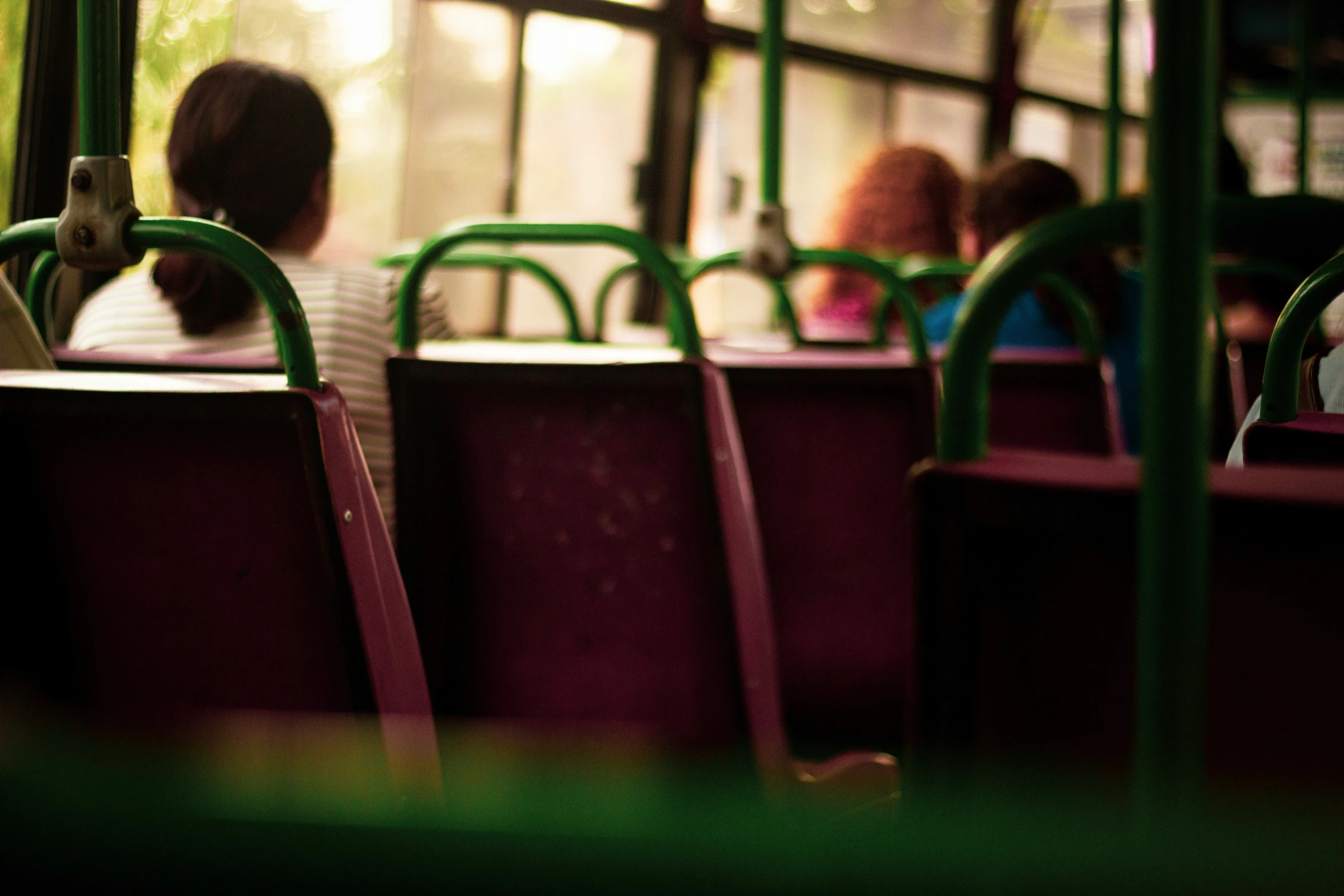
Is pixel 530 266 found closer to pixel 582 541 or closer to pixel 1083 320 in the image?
pixel 1083 320

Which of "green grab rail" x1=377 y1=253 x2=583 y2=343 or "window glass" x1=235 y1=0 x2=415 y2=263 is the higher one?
"window glass" x1=235 y1=0 x2=415 y2=263

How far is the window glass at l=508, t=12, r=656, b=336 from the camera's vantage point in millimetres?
3770

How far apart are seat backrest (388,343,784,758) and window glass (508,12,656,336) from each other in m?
2.72

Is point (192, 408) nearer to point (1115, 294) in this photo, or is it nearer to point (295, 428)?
point (295, 428)

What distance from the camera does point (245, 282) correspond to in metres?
1.45

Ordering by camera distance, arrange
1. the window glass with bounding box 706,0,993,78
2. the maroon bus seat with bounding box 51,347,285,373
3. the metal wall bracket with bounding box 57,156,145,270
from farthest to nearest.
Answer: the window glass with bounding box 706,0,993,78 → the maroon bus seat with bounding box 51,347,285,373 → the metal wall bracket with bounding box 57,156,145,270

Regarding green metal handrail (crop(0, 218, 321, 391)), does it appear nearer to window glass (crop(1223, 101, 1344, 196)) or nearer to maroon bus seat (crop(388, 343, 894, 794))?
maroon bus seat (crop(388, 343, 894, 794))

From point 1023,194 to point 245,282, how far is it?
173cm

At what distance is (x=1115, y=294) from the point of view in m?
2.47

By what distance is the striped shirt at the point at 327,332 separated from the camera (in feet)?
4.39

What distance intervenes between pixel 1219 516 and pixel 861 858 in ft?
0.95

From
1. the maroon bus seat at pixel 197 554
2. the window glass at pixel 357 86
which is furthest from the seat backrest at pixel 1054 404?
the window glass at pixel 357 86

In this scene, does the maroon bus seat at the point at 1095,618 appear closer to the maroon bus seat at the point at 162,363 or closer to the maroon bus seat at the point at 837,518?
the maroon bus seat at the point at 162,363

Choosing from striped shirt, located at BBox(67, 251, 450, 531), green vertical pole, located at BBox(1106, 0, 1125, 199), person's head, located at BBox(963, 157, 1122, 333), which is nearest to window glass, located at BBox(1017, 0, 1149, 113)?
person's head, located at BBox(963, 157, 1122, 333)
